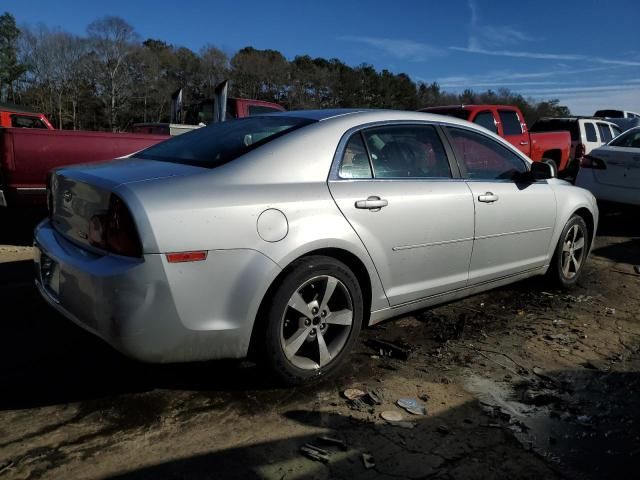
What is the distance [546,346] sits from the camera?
12.0 feet

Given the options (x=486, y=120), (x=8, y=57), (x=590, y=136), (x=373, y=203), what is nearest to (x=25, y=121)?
(x=486, y=120)

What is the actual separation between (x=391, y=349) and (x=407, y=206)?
3.13ft

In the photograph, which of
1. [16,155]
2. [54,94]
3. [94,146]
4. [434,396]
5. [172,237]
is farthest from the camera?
[54,94]

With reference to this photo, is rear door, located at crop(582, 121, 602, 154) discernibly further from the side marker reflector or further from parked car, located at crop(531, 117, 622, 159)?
the side marker reflector

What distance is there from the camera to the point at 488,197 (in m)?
3.82

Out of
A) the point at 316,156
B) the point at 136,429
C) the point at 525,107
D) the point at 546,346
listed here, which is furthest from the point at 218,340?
the point at 525,107

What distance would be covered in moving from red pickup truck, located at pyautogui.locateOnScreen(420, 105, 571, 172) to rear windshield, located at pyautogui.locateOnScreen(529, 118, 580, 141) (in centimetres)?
148

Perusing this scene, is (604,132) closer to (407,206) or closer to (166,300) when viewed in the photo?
(407,206)

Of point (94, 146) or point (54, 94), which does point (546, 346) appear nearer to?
point (94, 146)

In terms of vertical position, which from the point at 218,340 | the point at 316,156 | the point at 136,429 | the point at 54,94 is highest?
the point at 54,94

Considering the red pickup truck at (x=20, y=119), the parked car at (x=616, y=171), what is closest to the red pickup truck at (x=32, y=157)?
the parked car at (x=616, y=171)

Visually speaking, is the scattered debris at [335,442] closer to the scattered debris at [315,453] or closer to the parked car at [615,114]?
the scattered debris at [315,453]

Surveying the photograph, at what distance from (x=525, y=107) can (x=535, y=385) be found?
7588 cm

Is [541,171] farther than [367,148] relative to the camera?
Yes
